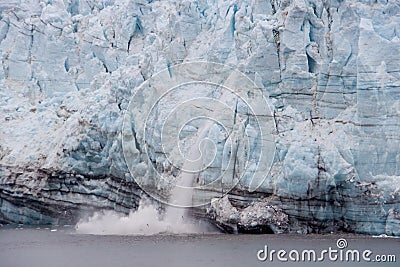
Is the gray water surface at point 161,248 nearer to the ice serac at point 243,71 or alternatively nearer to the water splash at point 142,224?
the water splash at point 142,224

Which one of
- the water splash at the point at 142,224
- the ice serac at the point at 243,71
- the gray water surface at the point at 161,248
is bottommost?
the gray water surface at the point at 161,248

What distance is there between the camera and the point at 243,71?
2127cm

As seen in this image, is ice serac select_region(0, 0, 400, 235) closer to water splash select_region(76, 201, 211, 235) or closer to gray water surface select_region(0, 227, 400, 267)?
water splash select_region(76, 201, 211, 235)

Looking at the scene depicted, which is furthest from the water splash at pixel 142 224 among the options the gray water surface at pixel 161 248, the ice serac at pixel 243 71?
the gray water surface at pixel 161 248

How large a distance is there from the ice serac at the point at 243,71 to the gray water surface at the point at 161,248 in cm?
121

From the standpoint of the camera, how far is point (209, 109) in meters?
21.5

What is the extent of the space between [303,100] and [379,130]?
2193 mm

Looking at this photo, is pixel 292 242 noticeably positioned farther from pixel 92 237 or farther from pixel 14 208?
pixel 14 208

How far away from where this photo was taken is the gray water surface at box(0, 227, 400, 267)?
16.2m

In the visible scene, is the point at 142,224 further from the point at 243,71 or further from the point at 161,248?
the point at 243,71

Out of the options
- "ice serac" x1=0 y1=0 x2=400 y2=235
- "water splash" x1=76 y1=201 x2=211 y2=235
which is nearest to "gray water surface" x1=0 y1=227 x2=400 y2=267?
"water splash" x1=76 y1=201 x2=211 y2=235

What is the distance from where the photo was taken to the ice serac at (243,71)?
1984cm

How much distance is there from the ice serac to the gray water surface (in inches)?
47.6

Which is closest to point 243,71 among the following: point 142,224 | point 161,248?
A: point 142,224
